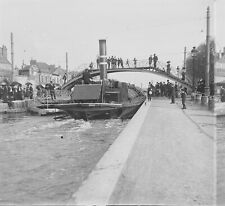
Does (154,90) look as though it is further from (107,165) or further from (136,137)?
(107,165)

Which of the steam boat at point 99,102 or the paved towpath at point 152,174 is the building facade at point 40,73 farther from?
the paved towpath at point 152,174

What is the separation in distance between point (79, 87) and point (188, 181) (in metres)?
17.9

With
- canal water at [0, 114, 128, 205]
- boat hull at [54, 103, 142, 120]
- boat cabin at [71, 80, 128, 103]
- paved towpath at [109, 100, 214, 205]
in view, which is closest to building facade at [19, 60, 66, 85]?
boat cabin at [71, 80, 128, 103]

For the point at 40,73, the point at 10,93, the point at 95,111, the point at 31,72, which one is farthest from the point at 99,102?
the point at 40,73

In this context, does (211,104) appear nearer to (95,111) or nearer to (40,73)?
(95,111)

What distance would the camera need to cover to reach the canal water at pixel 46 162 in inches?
259

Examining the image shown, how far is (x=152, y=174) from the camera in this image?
17.4 feet

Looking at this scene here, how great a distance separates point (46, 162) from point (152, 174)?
4.93m

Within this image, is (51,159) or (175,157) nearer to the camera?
(175,157)

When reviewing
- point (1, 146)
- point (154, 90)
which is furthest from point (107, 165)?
point (154, 90)

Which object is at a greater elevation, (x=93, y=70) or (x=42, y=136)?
(x=93, y=70)

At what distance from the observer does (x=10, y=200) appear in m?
6.11

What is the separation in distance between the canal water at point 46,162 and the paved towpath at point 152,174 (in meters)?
1.33

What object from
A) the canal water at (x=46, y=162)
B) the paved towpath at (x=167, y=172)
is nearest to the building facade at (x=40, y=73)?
the canal water at (x=46, y=162)
